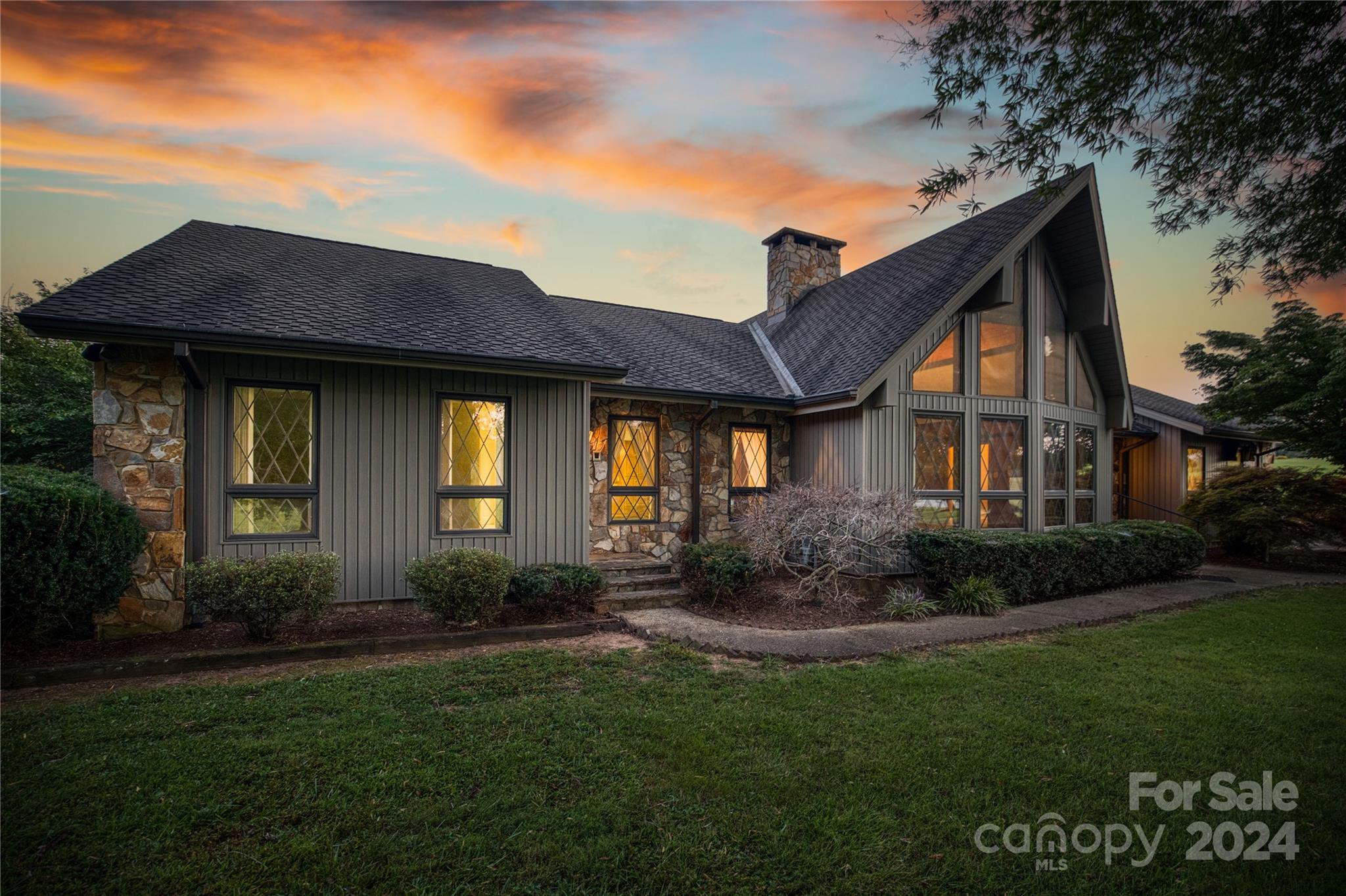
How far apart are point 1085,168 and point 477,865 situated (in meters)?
12.2

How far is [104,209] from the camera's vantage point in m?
8.08

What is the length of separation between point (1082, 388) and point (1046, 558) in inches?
186

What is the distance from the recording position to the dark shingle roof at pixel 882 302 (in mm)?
9570

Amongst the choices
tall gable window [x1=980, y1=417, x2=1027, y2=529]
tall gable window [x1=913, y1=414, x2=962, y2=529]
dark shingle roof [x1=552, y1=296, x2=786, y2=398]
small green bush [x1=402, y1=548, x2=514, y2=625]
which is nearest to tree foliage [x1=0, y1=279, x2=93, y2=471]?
dark shingle roof [x1=552, y1=296, x2=786, y2=398]

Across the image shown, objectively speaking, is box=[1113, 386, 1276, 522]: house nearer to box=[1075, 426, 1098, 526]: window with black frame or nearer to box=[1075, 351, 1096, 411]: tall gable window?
box=[1075, 351, 1096, 411]: tall gable window

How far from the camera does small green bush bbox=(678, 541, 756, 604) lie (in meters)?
7.89

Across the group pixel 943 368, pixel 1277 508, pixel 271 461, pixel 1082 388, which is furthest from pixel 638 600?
pixel 1277 508

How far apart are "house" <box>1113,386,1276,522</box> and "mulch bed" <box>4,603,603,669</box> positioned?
51.4 ft

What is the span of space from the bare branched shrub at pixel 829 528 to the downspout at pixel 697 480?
1.71 metres

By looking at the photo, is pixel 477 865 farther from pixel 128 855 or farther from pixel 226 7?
pixel 226 7

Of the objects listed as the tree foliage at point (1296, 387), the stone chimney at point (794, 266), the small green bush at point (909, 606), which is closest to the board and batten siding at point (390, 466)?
the small green bush at point (909, 606)

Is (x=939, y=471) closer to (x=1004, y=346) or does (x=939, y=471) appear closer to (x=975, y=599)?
(x=975, y=599)

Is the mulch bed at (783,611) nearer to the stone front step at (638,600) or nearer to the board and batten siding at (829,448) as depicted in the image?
the stone front step at (638,600)

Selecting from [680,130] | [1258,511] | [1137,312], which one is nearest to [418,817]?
[680,130]
